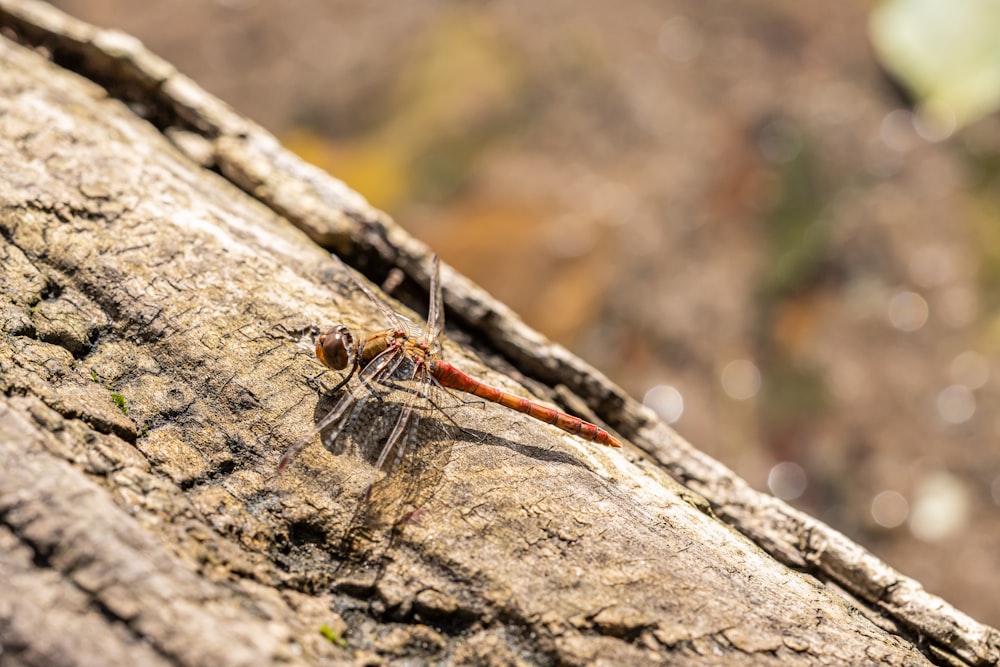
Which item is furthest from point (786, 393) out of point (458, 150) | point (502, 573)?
point (502, 573)

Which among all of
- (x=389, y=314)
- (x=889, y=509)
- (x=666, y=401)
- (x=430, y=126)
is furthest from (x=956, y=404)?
(x=430, y=126)

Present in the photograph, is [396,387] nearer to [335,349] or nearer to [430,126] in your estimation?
[335,349]

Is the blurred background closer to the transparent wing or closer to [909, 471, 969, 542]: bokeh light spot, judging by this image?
[909, 471, 969, 542]: bokeh light spot

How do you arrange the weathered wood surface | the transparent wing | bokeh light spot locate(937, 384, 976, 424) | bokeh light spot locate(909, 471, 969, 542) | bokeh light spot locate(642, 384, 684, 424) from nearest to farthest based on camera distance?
the weathered wood surface < the transparent wing < bokeh light spot locate(909, 471, 969, 542) < bokeh light spot locate(937, 384, 976, 424) < bokeh light spot locate(642, 384, 684, 424)

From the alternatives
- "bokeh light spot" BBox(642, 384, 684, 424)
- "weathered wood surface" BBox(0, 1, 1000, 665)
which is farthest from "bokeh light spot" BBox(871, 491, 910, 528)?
"weathered wood surface" BBox(0, 1, 1000, 665)

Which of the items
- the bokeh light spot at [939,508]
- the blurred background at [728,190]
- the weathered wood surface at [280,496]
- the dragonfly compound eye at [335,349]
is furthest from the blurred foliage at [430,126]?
the bokeh light spot at [939,508]

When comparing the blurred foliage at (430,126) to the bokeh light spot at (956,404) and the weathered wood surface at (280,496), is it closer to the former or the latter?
the weathered wood surface at (280,496)
